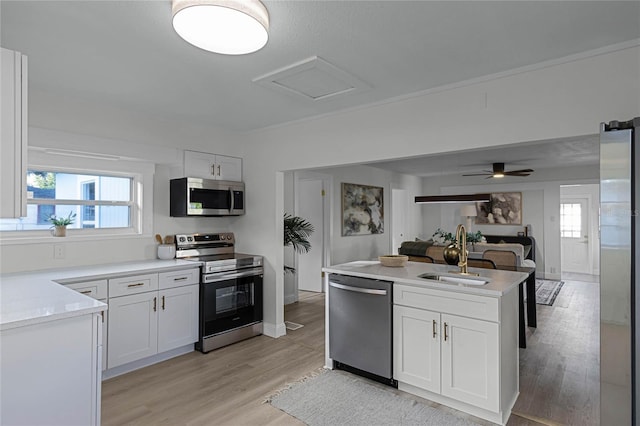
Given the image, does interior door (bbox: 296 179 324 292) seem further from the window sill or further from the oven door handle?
the window sill

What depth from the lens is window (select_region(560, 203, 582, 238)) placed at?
27.3 feet

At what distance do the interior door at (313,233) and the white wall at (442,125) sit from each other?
2008 millimetres

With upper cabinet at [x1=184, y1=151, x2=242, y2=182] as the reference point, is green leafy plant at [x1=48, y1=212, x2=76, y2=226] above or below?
below

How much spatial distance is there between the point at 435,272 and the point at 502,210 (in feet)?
20.3

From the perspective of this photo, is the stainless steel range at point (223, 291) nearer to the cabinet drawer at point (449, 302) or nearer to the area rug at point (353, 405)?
the area rug at point (353, 405)

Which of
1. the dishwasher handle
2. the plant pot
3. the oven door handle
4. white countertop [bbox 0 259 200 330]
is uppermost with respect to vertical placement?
the plant pot

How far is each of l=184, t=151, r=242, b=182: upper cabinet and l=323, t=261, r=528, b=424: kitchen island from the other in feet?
7.15

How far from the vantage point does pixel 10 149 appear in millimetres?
1599

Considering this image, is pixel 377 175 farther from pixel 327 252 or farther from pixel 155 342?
pixel 155 342

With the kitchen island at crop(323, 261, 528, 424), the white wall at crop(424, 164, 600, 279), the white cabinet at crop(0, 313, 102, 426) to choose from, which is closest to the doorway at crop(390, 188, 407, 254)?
the white wall at crop(424, 164, 600, 279)

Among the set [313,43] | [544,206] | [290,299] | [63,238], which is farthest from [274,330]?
[544,206]

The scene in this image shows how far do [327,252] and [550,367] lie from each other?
140 inches

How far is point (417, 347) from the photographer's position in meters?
2.61

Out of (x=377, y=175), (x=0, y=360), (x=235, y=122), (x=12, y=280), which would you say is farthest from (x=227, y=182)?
(x=377, y=175)
